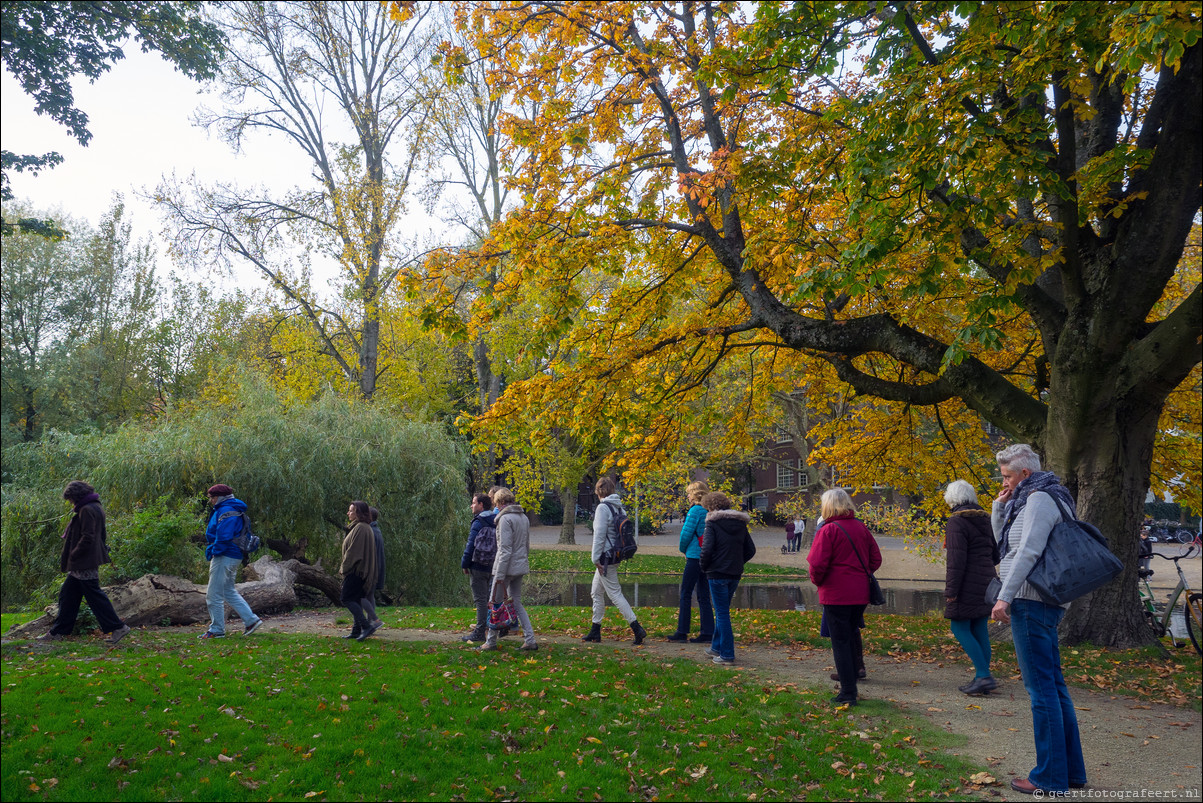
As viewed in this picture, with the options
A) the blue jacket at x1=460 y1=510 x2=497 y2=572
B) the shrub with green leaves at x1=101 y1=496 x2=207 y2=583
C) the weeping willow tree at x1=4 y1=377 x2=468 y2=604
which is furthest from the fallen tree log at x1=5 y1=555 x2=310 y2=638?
the blue jacket at x1=460 y1=510 x2=497 y2=572

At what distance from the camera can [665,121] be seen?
11.6 m

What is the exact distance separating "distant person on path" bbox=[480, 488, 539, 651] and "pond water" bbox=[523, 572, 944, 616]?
8.41 metres

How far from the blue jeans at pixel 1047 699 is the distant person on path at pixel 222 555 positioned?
27.5 feet

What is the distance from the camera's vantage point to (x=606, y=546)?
877 centimetres

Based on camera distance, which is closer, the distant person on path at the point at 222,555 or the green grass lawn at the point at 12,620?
the distant person on path at the point at 222,555

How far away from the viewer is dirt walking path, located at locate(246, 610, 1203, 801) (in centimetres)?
481

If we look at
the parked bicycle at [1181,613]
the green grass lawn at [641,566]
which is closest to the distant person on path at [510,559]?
the parked bicycle at [1181,613]

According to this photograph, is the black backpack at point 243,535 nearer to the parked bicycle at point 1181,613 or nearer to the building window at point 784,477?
the parked bicycle at point 1181,613

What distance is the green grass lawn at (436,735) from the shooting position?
15.4 ft

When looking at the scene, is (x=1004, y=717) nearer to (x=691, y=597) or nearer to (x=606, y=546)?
(x=691, y=597)

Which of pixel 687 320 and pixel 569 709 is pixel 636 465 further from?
pixel 569 709

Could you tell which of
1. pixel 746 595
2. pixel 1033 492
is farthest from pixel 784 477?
pixel 1033 492

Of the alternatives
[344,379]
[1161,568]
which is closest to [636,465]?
[344,379]

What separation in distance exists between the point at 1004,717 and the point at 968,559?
1.37m
